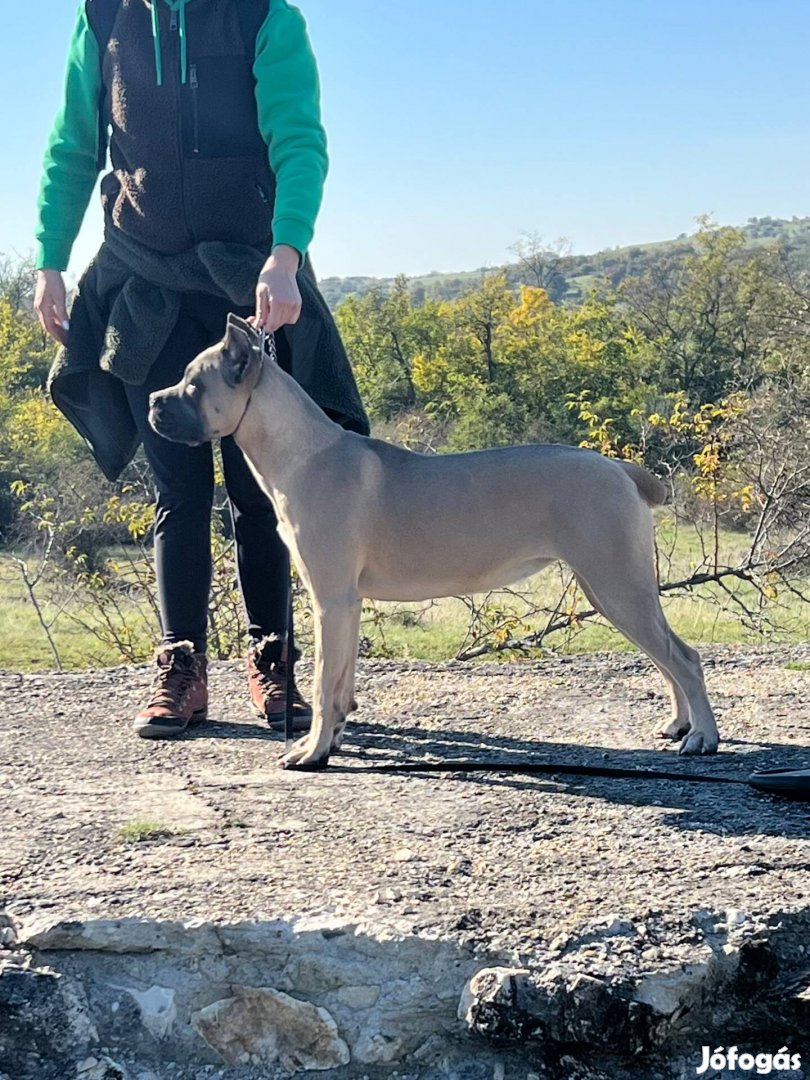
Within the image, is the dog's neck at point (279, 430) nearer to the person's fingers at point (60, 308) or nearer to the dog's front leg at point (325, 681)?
the dog's front leg at point (325, 681)

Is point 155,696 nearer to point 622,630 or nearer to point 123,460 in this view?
point 123,460

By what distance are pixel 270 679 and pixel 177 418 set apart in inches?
52.6

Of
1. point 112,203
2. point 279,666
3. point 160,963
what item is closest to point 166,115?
point 112,203

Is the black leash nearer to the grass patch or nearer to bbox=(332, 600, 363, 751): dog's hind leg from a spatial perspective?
bbox=(332, 600, 363, 751): dog's hind leg

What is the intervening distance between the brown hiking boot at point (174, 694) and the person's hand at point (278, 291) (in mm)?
1455

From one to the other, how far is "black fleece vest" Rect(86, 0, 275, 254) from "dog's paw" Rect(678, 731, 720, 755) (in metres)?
2.64

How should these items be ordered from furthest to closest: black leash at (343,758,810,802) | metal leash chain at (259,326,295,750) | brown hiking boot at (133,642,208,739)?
brown hiking boot at (133,642,208,739) < metal leash chain at (259,326,295,750) < black leash at (343,758,810,802)

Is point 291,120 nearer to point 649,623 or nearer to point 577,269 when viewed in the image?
point 649,623

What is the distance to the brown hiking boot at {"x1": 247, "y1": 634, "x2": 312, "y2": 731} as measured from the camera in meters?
5.39

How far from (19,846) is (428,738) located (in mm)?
1925

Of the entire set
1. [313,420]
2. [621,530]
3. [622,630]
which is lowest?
[622,630]

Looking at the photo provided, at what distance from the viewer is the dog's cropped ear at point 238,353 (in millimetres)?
4680

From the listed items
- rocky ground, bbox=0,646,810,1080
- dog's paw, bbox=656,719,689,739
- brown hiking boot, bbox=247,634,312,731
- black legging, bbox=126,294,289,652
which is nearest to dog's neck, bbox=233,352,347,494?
black legging, bbox=126,294,289,652

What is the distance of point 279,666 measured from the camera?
5.51m
